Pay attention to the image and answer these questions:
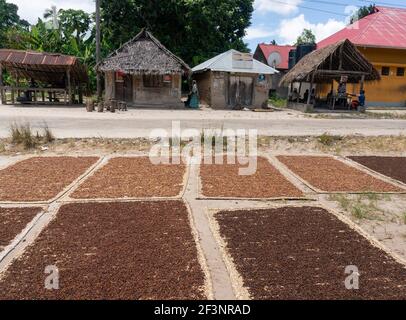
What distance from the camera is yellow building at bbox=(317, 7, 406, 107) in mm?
25047

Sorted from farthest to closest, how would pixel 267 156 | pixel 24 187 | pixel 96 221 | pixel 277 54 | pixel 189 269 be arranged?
pixel 277 54, pixel 267 156, pixel 24 187, pixel 96 221, pixel 189 269

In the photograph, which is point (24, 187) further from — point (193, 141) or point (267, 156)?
point (267, 156)

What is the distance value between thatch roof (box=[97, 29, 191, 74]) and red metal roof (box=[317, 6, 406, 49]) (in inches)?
476

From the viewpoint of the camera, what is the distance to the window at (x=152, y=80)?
71.0 feet

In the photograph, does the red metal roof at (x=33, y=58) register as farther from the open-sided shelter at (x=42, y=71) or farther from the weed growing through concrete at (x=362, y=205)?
the weed growing through concrete at (x=362, y=205)

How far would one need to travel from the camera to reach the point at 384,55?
2569 cm

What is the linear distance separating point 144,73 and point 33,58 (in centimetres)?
563

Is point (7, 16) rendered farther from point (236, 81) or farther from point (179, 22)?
point (236, 81)

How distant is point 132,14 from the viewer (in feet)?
93.6

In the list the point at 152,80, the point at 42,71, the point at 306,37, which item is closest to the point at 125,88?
the point at 152,80

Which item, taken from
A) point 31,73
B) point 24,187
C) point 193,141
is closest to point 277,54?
point 31,73

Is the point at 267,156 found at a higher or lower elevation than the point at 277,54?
lower

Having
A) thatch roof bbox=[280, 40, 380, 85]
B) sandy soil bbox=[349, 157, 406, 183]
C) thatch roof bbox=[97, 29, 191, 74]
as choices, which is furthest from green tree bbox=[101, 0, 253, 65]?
sandy soil bbox=[349, 157, 406, 183]
